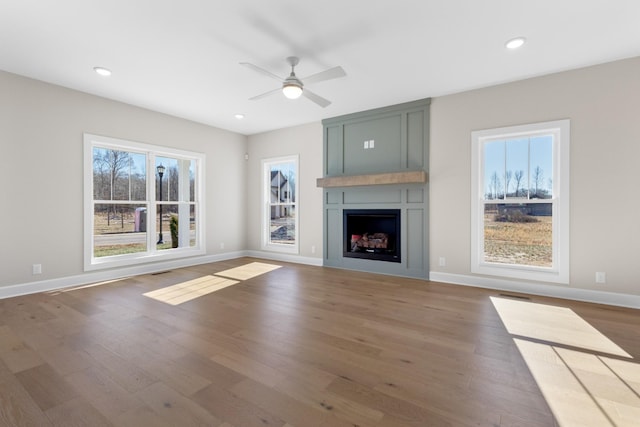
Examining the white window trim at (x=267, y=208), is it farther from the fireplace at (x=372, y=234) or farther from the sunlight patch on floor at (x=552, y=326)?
the sunlight patch on floor at (x=552, y=326)

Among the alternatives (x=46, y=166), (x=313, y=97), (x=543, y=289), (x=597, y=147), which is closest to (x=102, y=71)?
(x=46, y=166)

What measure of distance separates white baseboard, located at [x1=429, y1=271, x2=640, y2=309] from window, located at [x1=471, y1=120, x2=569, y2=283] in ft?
0.35

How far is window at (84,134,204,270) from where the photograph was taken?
14.9 ft

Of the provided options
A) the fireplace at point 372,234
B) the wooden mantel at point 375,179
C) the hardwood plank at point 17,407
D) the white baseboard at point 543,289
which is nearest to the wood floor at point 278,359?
the hardwood plank at point 17,407

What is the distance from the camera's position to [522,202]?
4.02 metres

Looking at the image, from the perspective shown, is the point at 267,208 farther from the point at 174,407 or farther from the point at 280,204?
the point at 174,407

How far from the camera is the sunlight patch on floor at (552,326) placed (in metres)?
2.45

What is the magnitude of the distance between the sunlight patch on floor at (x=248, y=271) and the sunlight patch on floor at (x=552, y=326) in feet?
11.6

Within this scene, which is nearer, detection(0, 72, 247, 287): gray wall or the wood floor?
the wood floor

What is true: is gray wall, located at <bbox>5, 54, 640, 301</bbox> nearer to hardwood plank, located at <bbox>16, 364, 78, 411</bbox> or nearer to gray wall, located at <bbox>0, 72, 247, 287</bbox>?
gray wall, located at <bbox>0, 72, 247, 287</bbox>

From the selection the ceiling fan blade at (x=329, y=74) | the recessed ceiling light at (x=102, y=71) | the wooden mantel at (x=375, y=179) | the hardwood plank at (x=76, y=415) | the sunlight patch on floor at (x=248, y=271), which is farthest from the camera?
the sunlight patch on floor at (x=248, y=271)

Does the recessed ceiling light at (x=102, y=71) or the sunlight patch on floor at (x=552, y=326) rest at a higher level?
the recessed ceiling light at (x=102, y=71)

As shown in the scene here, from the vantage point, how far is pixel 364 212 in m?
5.30

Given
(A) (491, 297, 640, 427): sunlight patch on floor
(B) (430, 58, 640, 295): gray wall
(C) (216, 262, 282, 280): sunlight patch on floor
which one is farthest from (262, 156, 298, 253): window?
(A) (491, 297, 640, 427): sunlight patch on floor
